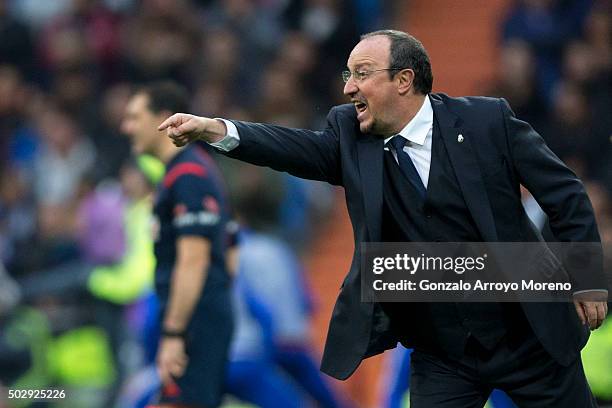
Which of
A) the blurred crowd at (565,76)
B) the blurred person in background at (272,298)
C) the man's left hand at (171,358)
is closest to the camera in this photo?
the man's left hand at (171,358)

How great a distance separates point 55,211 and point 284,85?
2.36 meters

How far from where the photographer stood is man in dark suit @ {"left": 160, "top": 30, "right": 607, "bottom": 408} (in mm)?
5273

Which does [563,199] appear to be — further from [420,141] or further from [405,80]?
[405,80]

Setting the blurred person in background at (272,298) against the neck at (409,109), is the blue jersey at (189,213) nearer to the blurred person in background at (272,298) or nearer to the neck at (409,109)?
the blurred person in background at (272,298)

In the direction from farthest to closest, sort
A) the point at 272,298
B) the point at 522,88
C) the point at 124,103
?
the point at 124,103
the point at 522,88
the point at 272,298

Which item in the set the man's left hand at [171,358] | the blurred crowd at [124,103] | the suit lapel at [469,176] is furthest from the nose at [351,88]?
the blurred crowd at [124,103]

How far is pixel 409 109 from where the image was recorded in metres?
5.44

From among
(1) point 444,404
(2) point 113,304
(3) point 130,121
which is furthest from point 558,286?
(2) point 113,304

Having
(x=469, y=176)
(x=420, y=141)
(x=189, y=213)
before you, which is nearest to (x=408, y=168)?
(x=420, y=141)

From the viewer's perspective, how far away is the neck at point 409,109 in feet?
17.8

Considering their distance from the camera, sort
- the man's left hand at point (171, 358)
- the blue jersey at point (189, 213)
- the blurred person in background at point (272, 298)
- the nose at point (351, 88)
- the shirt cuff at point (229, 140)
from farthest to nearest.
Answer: the blurred person in background at point (272, 298), the blue jersey at point (189, 213), the man's left hand at point (171, 358), the nose at point (351, 88), the shirt cuff at point (229, 140)

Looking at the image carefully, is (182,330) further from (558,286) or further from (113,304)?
(113,304)

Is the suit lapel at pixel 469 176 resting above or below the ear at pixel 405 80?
below

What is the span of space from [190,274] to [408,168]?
1939 millimetres
